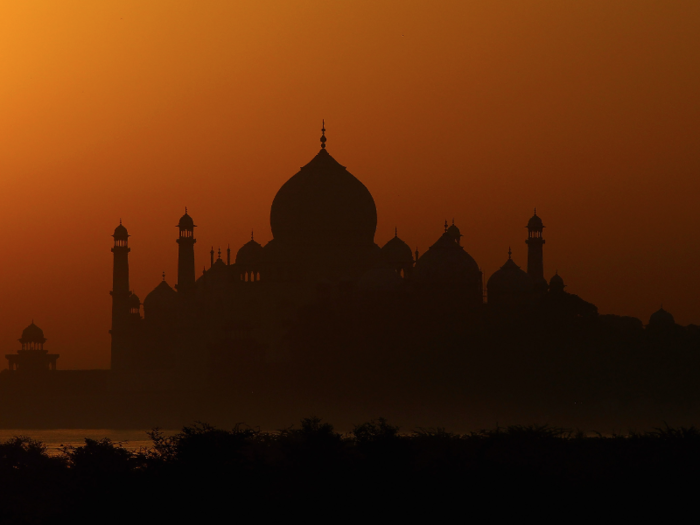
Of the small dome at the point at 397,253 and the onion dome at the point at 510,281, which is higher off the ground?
the small dome at the point at 397,253

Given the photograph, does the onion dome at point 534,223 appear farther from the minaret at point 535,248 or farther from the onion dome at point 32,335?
the onion dome at point 32,335

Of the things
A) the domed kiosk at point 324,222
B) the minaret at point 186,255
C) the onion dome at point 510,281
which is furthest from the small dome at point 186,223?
the onion dome at point 510,281

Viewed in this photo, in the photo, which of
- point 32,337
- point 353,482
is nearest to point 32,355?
point 32,337

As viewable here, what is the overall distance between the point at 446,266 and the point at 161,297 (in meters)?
11.3

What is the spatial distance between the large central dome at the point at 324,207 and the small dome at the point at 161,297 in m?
4.41

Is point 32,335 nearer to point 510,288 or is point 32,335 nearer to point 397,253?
point 397,253

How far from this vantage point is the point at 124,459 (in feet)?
74.8

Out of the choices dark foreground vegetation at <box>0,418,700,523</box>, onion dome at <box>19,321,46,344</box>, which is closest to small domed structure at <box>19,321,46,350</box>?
onion dome at <box>19,321,46,344</box>

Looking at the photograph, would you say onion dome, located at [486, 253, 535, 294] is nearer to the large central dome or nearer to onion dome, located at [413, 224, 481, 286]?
onion dome, located at [413, 224, 481, 286]

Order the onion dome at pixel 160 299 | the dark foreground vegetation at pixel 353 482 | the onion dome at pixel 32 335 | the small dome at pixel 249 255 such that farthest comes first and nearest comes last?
the onion dome at pixel 32 335 → the onion dome at pixel 160 299 → the small dome at pixel 249 255 → the dark foreground vegetation at pixel 353 482

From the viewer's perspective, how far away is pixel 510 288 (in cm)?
4731

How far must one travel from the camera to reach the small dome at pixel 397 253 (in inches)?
1980

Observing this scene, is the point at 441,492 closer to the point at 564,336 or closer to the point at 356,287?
the point at 564,336

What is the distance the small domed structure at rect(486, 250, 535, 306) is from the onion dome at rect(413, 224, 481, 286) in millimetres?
772
